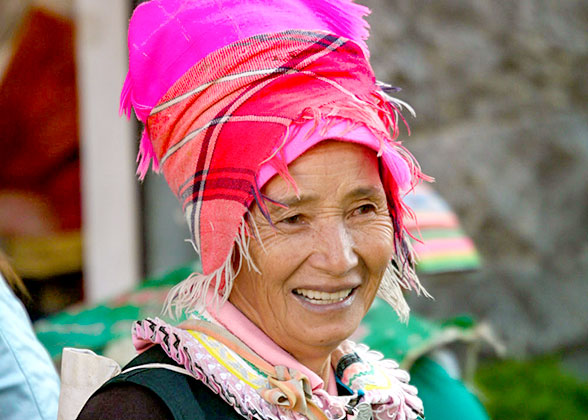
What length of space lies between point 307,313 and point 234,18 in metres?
0.64

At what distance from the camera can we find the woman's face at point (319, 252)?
1.48 m

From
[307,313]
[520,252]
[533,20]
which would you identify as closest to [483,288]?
[520,252]

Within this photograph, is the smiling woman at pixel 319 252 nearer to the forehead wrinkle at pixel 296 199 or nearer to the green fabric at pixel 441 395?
the forehead wrinkle at pixel 296 199

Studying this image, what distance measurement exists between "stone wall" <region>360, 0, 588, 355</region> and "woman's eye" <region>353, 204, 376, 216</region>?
2.97 metres

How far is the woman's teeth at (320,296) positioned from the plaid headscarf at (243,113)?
0.16 metres

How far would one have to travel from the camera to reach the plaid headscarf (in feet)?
4.81

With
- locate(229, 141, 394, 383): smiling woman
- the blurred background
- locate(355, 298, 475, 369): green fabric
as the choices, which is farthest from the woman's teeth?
the blurred background

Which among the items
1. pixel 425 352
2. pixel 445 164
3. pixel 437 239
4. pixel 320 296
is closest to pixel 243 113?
pixel 320 296

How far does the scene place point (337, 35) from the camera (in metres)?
1.55

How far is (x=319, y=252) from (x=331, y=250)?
0.08 feet

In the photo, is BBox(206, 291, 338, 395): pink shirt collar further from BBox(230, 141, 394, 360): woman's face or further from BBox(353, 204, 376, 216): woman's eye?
BBox(353, 204, 376, 216): woman's eye

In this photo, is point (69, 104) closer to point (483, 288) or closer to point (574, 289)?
point (483, 288)

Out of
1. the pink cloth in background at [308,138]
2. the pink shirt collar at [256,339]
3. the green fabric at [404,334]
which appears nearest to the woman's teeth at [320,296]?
the pink shirt collar at [256,339]

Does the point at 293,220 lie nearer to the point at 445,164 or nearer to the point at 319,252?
the point at 319,252
